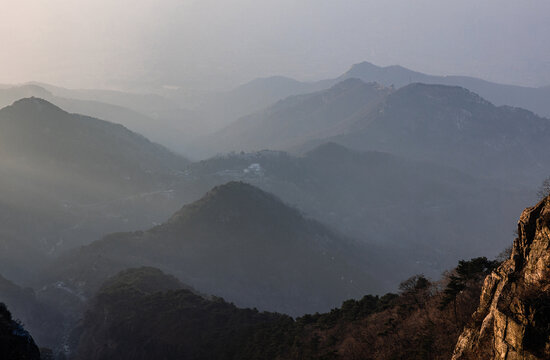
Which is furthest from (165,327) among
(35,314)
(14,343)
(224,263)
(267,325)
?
(224,263)

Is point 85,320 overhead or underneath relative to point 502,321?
underneath

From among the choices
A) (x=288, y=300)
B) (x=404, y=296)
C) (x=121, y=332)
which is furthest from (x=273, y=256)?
(x=404, y=296)

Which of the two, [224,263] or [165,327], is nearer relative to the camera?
[165,327]

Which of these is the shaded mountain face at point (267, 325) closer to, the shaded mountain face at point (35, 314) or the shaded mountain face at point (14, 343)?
the shaded mountain face at point (35, 314)

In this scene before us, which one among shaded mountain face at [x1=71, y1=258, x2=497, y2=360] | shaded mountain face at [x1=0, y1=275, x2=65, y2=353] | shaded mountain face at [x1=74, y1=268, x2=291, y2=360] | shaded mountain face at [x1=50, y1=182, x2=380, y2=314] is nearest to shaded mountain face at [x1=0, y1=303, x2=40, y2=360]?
shaded mountain face at [x1=71, y1=258, x2=497, y2=360]

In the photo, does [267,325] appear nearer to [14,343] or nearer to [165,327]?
[165,327]

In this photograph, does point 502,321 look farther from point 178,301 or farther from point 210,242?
point 210,242
